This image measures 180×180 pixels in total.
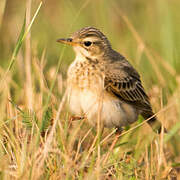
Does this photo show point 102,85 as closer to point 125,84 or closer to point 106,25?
point 125,84

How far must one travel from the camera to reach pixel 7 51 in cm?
826

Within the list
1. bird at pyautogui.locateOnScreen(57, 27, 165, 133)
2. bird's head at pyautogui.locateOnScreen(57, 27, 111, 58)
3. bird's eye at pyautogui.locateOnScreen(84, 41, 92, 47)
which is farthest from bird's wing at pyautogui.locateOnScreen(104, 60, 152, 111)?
bird's eye at pyautogui.locateOnScreen(84, 41, 92, 47)

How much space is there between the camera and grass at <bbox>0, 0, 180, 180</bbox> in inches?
165

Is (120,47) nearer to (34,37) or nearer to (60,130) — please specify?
(34,37)

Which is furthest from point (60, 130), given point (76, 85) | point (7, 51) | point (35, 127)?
point (7, 51)

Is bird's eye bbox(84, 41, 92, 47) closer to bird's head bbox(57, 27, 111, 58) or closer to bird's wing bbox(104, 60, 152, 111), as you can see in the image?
bird's head bbox(57, 27, 111, 58)

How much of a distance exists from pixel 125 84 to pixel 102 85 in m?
0.69

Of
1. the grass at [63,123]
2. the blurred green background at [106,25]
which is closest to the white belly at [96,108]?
the grass at [63,123]

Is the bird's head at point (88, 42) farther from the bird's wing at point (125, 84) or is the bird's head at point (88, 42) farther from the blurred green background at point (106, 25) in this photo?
the blurred green background at point (106, 25)

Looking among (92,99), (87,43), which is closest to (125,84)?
(87,43)

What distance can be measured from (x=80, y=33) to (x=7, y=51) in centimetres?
264

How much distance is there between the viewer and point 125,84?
603 cm

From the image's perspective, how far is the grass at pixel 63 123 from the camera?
4188 mm

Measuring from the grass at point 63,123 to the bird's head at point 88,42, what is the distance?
282 millimetres
